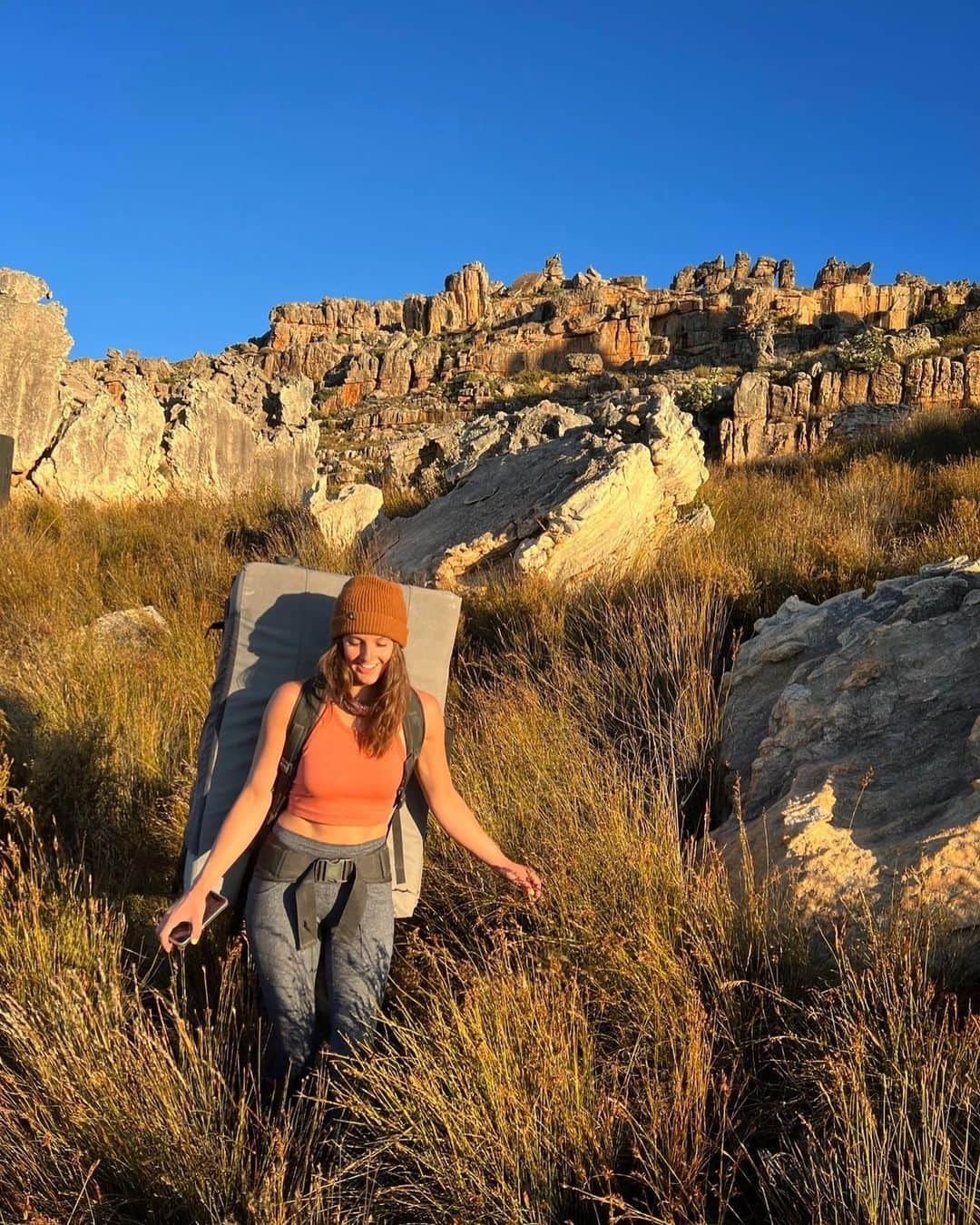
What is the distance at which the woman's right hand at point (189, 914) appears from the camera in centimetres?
238

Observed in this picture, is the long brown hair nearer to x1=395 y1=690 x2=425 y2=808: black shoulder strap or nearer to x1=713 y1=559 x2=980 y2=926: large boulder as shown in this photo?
x1=395 y1=690 x2=425 y2=808: black shoulder strap

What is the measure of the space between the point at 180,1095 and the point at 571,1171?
1032 millimetres

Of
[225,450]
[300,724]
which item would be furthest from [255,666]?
[225,450]

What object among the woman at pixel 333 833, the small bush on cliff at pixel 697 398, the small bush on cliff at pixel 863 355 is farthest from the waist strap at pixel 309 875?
the small bush on cliff at pixel 863 355

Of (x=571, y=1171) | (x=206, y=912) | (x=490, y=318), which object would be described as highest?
(x=490, y=318)

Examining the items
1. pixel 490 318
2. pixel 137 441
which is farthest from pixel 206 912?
pixel 490 318

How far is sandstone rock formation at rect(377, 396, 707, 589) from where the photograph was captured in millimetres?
6691

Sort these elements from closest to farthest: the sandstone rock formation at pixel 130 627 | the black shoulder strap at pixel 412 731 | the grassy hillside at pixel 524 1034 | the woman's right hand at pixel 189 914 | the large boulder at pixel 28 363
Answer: the grassy hillside at pixel 524 1034
the woman's right hand at pixel 189 914
the black shoulder strap at pixel 412 731
the sandstone rock formation at pixel 130 627
the large boulder at pixel 28 363

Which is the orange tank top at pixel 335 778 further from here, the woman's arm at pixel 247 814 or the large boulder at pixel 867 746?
the large boulder at pixel 867 746

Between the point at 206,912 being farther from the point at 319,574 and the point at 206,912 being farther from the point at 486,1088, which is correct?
the point at 319,574

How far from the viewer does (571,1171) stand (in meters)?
2.05

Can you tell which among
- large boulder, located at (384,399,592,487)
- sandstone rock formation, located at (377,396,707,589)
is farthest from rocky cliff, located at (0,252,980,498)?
sandstone rock formation, located at (377,396,707,589)

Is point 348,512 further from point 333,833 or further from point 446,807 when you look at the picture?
point 333,833

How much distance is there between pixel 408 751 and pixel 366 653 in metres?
0.37
